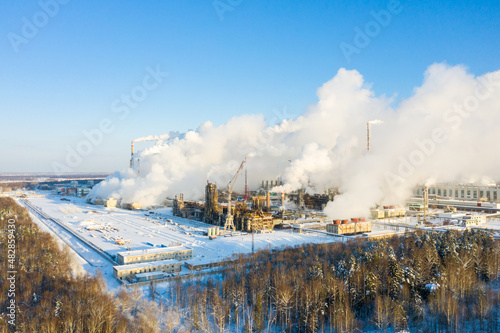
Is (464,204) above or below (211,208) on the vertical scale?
above

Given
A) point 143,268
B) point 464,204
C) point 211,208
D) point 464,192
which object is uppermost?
point 464,192

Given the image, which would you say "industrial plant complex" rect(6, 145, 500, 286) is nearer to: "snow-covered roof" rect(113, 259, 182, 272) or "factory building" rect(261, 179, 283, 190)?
"snow-covered roof" rect(113, 259, 182, 272)

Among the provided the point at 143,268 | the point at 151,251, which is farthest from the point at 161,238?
the point at 143,268

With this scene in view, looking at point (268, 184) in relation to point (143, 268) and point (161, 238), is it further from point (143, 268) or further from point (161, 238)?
point (143, 268)

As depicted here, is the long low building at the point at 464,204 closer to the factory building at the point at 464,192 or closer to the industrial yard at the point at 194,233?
the industrial yard at the point at 194,233

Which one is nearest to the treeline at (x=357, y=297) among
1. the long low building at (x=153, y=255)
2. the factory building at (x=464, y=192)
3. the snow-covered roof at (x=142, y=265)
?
the snow-covered roof at (x=142, y=265)

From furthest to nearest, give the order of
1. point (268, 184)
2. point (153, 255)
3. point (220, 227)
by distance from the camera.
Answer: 1. point (268, 184)
2. point (220, 227)
3. point (153, 255)

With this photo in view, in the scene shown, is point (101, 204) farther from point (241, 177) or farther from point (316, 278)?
point (316, 278)
